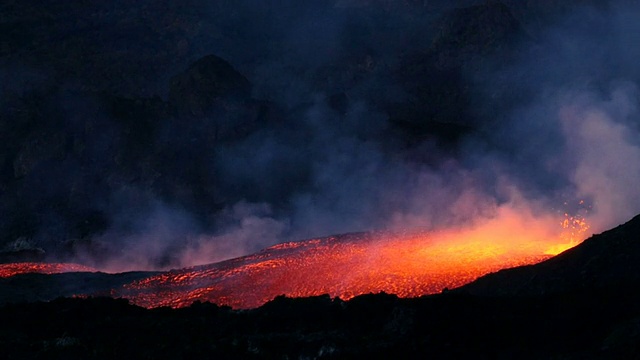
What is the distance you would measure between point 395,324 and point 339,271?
12338 mm

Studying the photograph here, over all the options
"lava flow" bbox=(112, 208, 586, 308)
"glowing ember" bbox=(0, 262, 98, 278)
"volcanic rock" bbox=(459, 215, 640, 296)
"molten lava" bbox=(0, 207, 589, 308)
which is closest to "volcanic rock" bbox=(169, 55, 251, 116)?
"glowing ember" bbox=(0, 262, 98, 278)

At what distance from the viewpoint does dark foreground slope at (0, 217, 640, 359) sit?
1747 centimetres

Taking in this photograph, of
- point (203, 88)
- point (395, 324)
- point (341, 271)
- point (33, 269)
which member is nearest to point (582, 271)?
point (395, 324)

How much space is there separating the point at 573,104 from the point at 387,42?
29.7 metres

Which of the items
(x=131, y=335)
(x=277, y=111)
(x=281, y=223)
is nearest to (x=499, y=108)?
(x=277, y=111)

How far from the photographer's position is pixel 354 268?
31438 millimetres

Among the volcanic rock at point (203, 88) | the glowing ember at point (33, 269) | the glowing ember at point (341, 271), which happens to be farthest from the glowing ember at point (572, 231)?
the volcanic rock at point (203, 88)

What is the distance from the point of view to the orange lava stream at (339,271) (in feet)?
94.8

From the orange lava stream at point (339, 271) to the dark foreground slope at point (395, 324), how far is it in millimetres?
5233

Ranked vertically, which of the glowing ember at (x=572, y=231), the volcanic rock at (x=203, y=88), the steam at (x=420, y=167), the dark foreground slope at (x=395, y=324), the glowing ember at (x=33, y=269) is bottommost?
the dark foreground slope at (x=395, y=324)

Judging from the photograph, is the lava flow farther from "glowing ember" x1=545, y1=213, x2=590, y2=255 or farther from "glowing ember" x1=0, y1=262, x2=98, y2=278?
"glowing ember" x1=0, y1=262, x2=98, y2=278

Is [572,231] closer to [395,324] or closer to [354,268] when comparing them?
[354,268]

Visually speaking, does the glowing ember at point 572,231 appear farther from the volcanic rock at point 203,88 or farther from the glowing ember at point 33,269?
the volcanic rock at point 203,88

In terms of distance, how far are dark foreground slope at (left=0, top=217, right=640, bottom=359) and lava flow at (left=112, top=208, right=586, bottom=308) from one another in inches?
212
